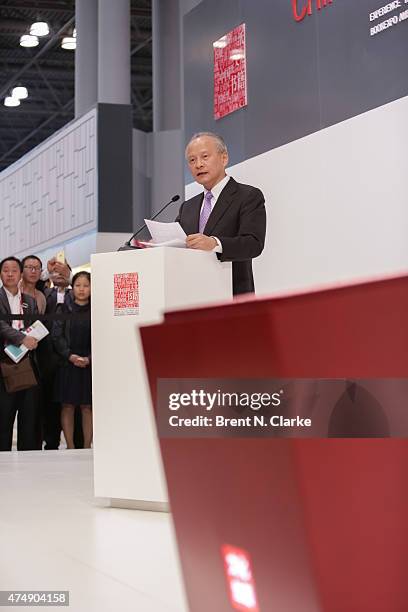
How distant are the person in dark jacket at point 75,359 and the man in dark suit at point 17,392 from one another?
0.19 m

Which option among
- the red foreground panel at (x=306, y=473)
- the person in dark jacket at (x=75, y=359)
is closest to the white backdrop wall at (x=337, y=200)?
the person in dark jacket at (x=75, y=359)

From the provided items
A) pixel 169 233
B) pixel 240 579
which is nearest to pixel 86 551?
pixel 169 233

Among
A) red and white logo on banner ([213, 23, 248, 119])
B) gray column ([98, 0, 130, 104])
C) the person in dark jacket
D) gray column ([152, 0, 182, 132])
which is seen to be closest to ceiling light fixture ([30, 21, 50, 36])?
gray column ([98, 0, 130, 104])

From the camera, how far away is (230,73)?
5570 millimetres

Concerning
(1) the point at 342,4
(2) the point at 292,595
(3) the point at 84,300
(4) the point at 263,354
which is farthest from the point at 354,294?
(3) the point at 84,300

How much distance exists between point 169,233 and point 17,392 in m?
2.65

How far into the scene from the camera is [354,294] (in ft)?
1.99

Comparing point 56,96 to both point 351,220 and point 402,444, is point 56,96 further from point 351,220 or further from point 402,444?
point 402,444

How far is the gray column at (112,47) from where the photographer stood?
1022 centimetres

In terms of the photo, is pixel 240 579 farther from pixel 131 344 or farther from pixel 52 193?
pixel 52 193

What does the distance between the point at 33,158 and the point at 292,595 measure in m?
10.6

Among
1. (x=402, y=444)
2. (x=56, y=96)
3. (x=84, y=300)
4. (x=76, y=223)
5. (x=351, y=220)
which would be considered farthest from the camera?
(x=56, y=96)

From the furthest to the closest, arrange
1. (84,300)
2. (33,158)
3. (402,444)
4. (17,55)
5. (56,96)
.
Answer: (56,96), (17,55), (33,158), (84,300), (402,444)

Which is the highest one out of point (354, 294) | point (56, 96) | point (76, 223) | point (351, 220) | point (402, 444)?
point (56, 96)
